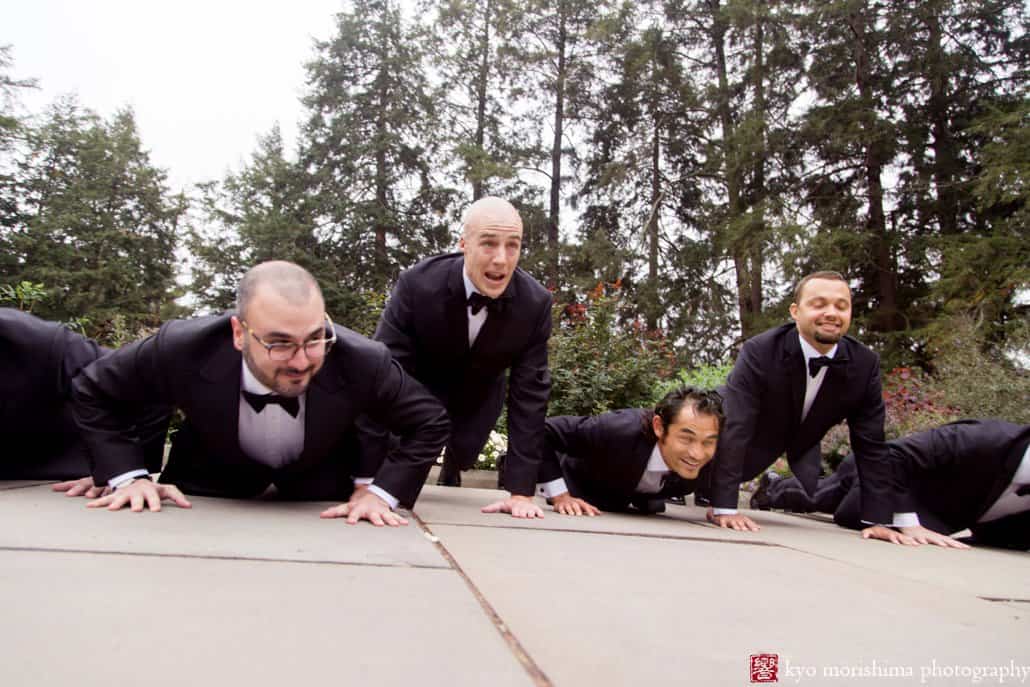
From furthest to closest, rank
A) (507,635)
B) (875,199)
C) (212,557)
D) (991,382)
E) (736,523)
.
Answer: (875,199) < (991,382) < (736,523) < (212,557) < (507,635)

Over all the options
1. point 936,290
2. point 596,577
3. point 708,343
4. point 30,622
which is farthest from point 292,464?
point 708,343

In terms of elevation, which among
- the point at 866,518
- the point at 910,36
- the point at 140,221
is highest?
the point at 910,36

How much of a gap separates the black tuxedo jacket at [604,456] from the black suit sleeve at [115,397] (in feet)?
6.90

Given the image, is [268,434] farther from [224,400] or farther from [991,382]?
[991,382]

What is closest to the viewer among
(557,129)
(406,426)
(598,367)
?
(406,426)

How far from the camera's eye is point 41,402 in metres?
3.06

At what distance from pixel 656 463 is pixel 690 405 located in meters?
0.45

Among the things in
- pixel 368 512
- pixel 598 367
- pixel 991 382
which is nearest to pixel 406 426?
pixel 368 512

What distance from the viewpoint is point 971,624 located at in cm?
176

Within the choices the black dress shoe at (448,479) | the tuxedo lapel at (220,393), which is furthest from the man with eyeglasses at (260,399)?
the black dress shoe at (448,479)

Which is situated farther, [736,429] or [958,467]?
[958,467]

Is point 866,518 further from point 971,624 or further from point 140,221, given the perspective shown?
point 140,221

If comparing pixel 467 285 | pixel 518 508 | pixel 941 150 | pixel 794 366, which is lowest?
pixel 518 508

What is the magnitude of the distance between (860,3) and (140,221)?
25.1 metres
